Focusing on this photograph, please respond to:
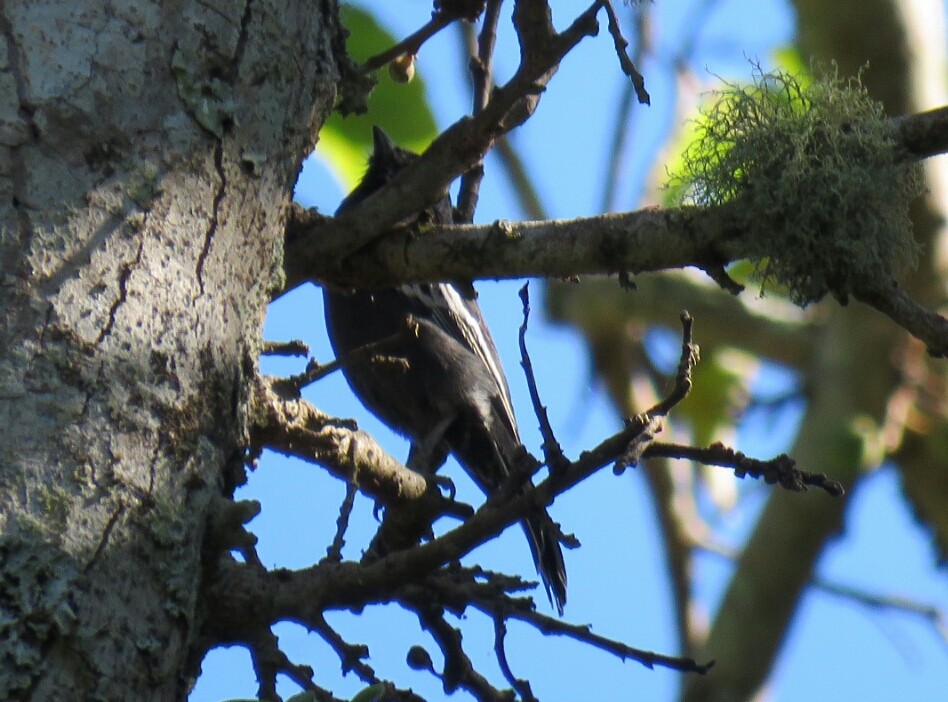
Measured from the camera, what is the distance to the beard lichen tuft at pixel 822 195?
5.71ft

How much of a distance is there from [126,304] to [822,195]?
0.96 metres

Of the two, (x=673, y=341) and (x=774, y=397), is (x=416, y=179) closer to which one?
(x=774, y=397)

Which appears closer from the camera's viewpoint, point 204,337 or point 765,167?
point 204,337

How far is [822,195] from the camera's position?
1.77 metres

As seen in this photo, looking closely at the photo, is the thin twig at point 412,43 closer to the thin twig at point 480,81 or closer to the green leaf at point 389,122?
the thin twig at point 480,81

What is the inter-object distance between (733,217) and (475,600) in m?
0.64

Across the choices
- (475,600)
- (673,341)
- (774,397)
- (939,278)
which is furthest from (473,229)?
(673,341)

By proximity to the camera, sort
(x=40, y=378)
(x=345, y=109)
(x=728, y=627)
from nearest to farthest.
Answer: (x=40, y=378) < (x=345, y=109) < (x=728, y=627)

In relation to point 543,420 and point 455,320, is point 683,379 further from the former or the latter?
point 455,320

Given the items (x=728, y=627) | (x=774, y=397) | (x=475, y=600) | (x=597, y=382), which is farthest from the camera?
(x=597, y=382)

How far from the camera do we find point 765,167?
1.81m

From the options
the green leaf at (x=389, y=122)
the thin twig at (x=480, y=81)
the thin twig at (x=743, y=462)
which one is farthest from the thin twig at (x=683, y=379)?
the green leaf at (x=389, y=122)

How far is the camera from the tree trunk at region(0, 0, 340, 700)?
1.32 m

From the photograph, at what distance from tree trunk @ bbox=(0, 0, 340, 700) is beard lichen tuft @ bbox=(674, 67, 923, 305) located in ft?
2.11
